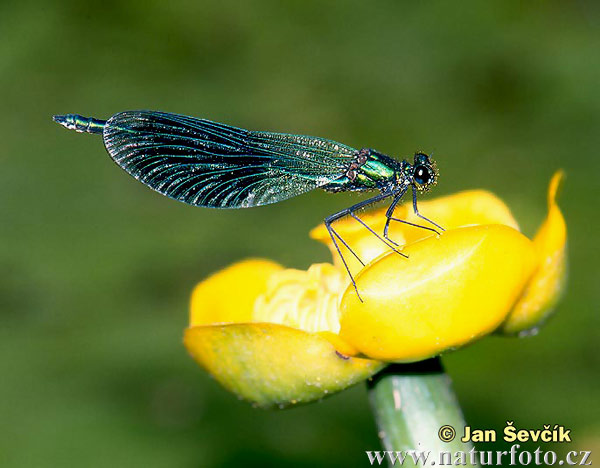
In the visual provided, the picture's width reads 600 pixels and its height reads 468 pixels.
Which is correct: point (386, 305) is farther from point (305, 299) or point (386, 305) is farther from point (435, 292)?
point (305, 299)

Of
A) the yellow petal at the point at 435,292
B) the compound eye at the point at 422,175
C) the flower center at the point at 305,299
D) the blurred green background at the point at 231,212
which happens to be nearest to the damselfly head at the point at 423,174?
the compound eye at the point at 422,175

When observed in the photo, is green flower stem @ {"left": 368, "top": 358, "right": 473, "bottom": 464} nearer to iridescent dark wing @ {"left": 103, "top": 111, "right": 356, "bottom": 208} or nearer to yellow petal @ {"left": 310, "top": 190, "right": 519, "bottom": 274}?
yellow petal @ {"left": 310, "top": 190, "right": 519, "bottom": 274}

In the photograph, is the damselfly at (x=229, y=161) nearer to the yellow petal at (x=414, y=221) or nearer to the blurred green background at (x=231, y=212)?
the yellow petal at (x=414, y=221)

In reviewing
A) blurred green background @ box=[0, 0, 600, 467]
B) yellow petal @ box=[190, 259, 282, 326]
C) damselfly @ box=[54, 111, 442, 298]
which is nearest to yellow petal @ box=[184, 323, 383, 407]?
yellow petal @ box=[190, 259, 282, 326]

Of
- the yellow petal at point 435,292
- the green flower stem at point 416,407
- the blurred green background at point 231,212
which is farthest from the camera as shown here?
the blurred green background at point 231,212

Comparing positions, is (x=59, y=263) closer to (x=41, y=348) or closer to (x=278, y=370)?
(x=41, y=348)

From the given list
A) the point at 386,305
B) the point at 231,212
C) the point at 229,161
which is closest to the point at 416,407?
the point at 386,305
